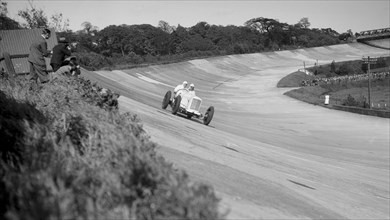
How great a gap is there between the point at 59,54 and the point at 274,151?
29.4 ft

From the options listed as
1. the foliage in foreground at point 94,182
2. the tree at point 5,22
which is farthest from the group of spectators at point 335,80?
A: the foliage in foreground at point 94,182

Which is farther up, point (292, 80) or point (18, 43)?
point (292, 80)

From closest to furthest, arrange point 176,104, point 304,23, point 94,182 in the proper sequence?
point 94,182 → point 176,104 → point 304,23

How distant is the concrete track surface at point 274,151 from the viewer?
7.45 metres

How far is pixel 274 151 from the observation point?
15.3m

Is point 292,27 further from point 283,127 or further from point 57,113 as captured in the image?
point 57,113

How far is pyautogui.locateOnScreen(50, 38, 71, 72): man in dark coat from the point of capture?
10.6m

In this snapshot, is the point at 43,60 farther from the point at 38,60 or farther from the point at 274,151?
the point at 274,151

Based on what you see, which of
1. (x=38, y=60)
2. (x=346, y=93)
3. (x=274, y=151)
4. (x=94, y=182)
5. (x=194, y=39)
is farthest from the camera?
(x=194, y=39)

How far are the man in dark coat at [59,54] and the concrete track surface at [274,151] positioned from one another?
9.90ft

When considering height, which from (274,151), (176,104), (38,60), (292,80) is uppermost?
(292,80)

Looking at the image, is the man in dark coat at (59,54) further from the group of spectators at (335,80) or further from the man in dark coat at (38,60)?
the group of spectators at (335,80)

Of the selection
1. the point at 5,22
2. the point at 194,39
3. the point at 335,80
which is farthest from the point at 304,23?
the point at 5,22

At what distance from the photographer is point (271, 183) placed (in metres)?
8.73
